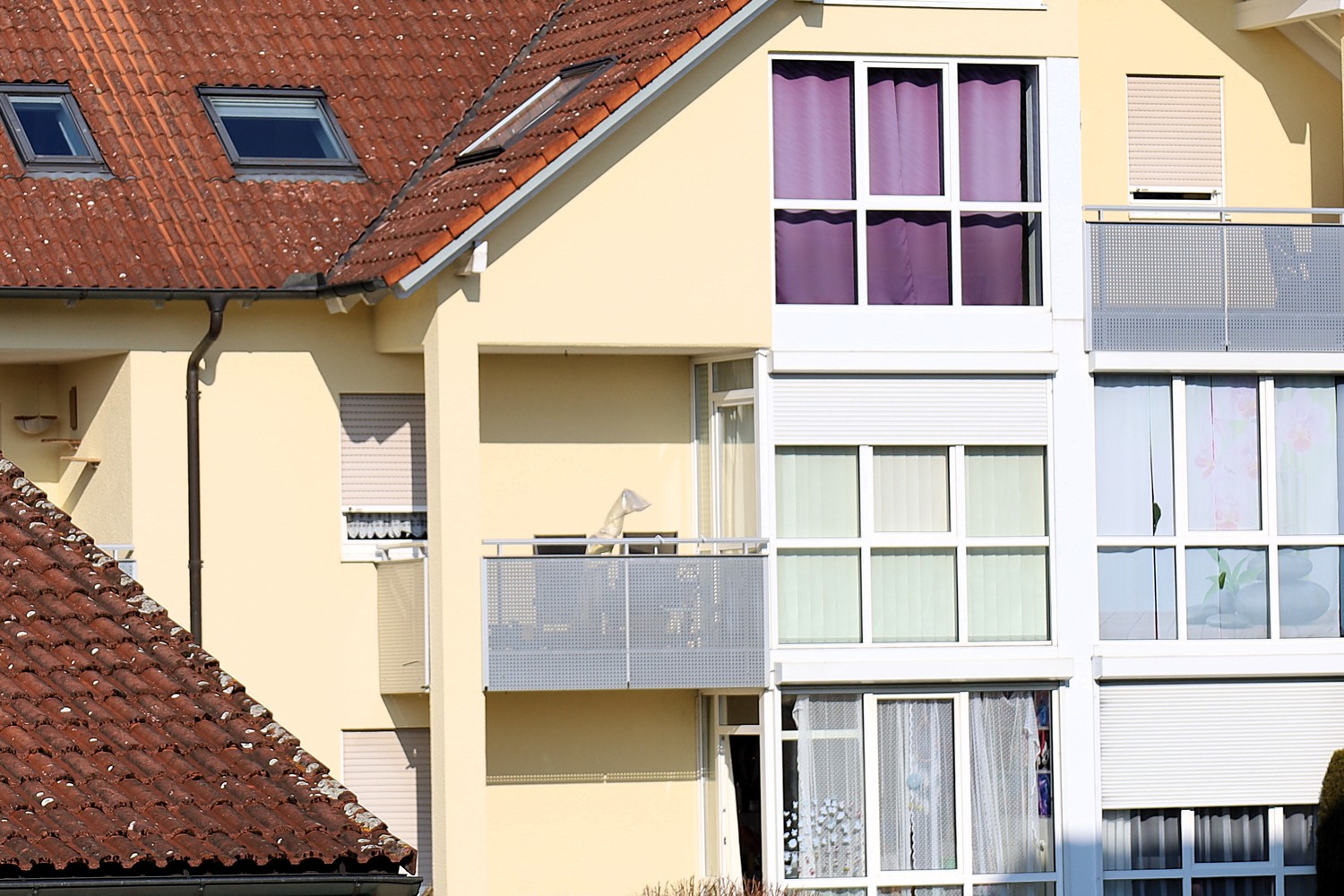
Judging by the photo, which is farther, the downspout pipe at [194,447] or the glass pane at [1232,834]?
the glass pane at [1232,834]

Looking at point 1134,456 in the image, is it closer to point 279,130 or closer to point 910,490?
point 910,490

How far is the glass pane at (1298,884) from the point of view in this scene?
20.3m

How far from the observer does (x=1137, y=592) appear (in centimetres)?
2002

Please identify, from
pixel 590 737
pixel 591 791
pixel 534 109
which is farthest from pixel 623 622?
pixel 534 109

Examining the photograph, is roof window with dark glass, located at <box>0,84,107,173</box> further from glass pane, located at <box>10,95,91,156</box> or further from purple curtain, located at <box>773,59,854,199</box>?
purple curtain, located at <box>773,59,854,199</box>

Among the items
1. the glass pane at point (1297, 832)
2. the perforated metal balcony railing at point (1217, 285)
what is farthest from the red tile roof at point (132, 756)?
the glass pane at point (1297, 832)

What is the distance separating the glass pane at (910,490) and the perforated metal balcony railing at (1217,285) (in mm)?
1591

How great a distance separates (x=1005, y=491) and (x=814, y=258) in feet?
7.68

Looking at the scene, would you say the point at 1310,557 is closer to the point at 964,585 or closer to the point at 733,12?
the point at 964,585

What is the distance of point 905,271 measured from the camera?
773 inches

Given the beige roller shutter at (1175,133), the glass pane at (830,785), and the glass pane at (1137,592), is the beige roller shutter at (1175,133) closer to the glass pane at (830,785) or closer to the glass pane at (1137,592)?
the glass pane at (1137,592)

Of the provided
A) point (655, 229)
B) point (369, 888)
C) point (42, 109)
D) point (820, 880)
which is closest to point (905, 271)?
point (655, 229)

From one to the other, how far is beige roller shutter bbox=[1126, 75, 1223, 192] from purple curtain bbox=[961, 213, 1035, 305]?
263 centimetres

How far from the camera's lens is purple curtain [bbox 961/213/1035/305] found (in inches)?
777
